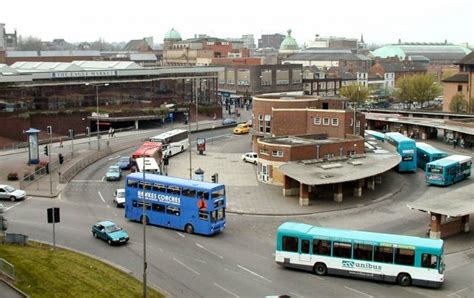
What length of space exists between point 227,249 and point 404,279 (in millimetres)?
10084

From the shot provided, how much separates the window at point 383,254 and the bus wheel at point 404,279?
2.69ft

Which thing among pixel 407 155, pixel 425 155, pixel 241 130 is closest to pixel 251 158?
pixel 407 155

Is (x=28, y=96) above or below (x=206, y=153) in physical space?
above

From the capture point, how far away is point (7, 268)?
27.3 metres

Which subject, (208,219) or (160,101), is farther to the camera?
(160,101)

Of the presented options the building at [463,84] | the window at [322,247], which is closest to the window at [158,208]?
the window at [322,247]

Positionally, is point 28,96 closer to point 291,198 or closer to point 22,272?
point 291,198

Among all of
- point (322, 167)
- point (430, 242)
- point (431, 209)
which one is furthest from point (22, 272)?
point (322, 167)

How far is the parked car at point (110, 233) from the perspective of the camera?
35.9 meters

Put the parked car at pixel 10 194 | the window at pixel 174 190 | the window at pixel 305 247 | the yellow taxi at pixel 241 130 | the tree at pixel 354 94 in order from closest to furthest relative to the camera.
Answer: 1. the window at pixel 305 247
2. the window at pixel 174 190
3. the parked car at pixel 10 194
4. the yellow taxi at pixel 241 130
5. the tree at pixel 354 94

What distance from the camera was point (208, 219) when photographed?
123 feet

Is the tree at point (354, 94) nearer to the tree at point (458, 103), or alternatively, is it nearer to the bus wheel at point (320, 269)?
the tree at point (458, 103)

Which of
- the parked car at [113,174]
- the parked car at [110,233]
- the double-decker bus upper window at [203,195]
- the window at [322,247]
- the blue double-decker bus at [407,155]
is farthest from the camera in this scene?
the blue double-decker bus at [407,155]

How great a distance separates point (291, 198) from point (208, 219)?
12926 millimetres
